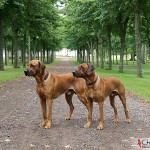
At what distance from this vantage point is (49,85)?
861 centimetres

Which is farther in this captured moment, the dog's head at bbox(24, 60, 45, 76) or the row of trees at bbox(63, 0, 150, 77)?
the row of trees at bbox(63, 0, 150, 77)

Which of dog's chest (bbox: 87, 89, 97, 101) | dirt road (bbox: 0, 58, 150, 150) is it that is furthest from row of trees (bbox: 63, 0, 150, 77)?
dog's chest (bbox: 87, 89, 97, 101)

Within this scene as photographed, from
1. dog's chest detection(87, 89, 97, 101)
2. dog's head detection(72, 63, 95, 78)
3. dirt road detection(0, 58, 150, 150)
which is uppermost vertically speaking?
dog's head detection(72, 63, 95, 78)

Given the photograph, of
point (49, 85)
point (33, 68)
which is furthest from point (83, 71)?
point (33, 68)

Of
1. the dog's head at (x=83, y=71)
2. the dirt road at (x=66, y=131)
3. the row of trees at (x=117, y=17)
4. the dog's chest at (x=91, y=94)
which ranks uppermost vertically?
the row of trees at (x=117, y=17)

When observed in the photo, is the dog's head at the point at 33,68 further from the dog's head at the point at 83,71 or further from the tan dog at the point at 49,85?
the dog's head at the point at 83,71

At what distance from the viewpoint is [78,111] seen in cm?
1112

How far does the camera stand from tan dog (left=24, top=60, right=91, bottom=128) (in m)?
8.38

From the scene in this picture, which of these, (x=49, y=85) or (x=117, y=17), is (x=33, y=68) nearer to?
Result: (x=49, y=85)

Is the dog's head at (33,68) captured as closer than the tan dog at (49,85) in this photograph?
Yes

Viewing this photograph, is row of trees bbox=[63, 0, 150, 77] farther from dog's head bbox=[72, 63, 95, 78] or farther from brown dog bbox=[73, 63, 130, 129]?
dog's head bbox=[72, 63, 95, 78]

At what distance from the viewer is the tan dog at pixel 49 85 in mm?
8375

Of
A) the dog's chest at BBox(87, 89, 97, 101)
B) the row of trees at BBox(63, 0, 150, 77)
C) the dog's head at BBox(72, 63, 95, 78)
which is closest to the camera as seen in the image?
the dog's head at BBox(72, 63, 95, 78)

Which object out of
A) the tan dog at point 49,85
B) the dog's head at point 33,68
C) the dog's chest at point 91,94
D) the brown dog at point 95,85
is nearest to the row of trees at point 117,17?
the tan dog at point 49,85
